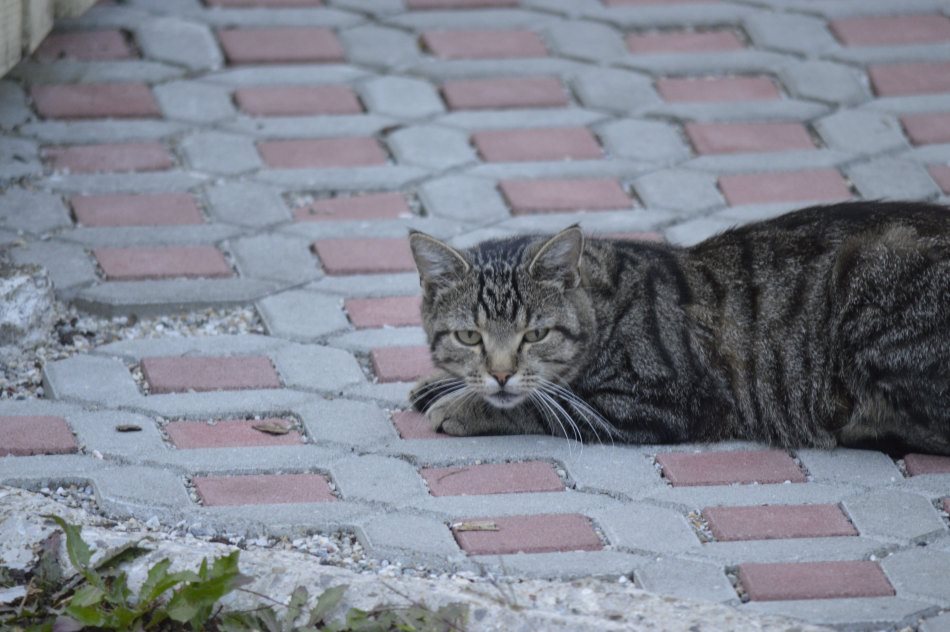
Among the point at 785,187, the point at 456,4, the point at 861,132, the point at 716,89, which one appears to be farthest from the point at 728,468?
the point at 456,4

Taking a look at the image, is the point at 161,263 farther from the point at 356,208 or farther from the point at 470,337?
the point at 470,337

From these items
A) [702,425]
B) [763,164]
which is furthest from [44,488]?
[763,164]

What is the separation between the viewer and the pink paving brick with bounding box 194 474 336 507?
3.96 metres

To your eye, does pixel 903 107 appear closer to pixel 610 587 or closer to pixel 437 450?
pixel 437 450

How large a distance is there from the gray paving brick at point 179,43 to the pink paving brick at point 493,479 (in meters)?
3.06

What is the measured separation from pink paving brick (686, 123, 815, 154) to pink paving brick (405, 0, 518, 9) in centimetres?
140

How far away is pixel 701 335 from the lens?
14.8 feet

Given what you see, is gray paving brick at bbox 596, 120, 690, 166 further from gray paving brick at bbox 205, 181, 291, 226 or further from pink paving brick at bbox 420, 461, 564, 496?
pink paving brick at bbox 420, 461, 564, 496

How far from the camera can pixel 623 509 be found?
3959 mm

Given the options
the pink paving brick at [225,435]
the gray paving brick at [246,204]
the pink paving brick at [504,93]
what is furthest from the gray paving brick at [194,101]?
the pink paving brick at [225,435]

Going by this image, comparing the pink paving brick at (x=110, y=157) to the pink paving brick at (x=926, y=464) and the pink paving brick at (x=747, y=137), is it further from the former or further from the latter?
the pink paving brick at (x=926, y=464)

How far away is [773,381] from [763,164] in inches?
68.2

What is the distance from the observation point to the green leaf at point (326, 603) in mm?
3332

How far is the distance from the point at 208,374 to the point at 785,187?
240 centimetres
